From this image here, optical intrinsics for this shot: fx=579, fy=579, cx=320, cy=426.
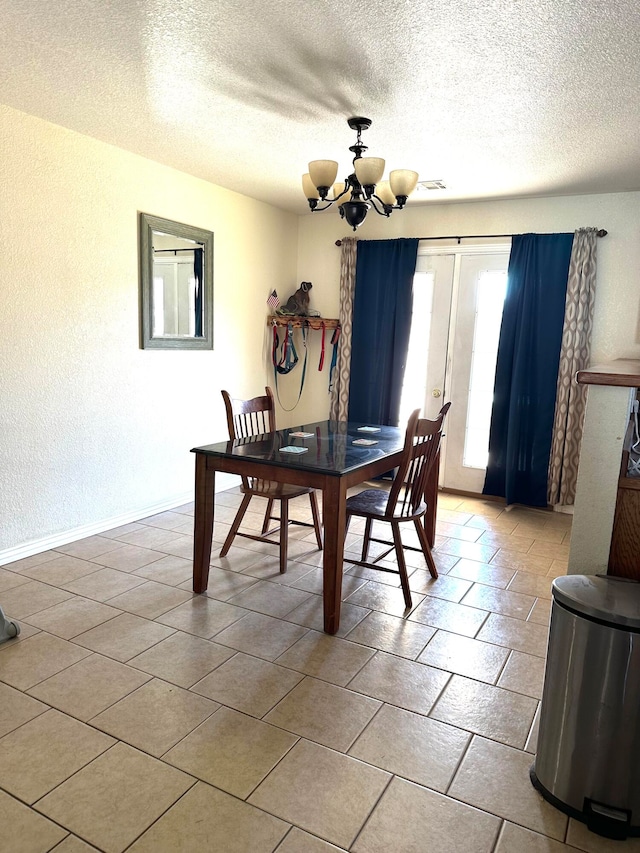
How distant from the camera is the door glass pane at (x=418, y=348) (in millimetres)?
5086

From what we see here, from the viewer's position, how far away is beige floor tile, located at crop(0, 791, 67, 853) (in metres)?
1.51

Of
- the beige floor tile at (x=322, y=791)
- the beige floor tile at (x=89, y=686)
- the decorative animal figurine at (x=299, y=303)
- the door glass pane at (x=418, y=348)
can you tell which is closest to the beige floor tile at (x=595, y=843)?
the beige floor tile at (x=322, y=791)

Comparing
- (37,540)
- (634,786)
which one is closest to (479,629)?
(634,786)

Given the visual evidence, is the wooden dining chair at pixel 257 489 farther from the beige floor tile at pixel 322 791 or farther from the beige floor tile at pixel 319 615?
the beige floor tile at pixel 322 791

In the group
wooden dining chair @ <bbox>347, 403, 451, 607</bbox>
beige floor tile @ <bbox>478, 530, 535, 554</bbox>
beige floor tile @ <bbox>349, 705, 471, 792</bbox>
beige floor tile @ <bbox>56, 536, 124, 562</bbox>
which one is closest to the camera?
beige floor tile @ <bbox>349, 705, 471, 792</bbox>

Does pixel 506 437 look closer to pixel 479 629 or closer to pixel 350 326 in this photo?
pixel 350 326

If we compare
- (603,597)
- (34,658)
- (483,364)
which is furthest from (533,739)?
(483,364)

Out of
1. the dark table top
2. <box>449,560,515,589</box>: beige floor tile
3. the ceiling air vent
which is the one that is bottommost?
<box>449,560,515,589</box>: beige floor tile

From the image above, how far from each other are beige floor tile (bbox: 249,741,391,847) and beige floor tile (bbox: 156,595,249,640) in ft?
2.80

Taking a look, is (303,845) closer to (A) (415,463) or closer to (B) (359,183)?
(A) (415,463)

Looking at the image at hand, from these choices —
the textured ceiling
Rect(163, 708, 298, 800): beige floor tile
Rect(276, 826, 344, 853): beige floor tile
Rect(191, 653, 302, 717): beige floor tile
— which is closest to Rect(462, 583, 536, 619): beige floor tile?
Rect(191, 653, 302, 717): beige floor tile

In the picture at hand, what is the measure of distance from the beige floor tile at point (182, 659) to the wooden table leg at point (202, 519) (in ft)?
1.45

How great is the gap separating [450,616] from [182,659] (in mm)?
1299

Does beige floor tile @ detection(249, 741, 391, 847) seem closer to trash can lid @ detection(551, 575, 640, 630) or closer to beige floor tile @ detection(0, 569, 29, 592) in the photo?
trash can lid @ detection(551, 575, 640, 630)
